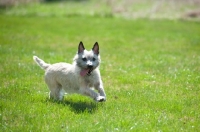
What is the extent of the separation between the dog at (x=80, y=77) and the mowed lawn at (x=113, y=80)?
0.38m

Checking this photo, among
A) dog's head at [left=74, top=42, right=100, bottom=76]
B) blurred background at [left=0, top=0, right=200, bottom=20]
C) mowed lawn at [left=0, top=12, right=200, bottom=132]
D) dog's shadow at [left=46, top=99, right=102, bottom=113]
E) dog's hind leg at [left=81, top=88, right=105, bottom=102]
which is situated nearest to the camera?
mowed lawn at [left=0, top=12, right=200, bottom=132]

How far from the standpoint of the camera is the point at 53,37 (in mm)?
23219

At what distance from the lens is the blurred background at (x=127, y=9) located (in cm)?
3300

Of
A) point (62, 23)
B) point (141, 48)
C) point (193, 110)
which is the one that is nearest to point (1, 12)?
point (62, 23)

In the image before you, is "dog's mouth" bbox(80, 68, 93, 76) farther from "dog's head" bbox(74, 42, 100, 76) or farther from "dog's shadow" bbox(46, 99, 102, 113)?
"dog's shadow" bbox(46, 99, 102, 113)

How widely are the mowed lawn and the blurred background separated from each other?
6.32 meters

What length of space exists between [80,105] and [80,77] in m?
0.80

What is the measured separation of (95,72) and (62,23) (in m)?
19.0

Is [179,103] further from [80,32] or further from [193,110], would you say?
[80,32]

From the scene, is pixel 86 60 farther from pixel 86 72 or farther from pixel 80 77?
pixel 80 77

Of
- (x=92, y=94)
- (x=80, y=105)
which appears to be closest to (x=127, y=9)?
(x=80, y=105)

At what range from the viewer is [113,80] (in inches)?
528

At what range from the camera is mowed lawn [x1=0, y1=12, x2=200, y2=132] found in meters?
9.09

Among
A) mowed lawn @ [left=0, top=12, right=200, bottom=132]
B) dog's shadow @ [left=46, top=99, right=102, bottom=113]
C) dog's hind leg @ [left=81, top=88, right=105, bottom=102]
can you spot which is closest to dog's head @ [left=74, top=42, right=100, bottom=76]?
dog's hind leg @ [left=81, top=88, right=105, bottom=102]
